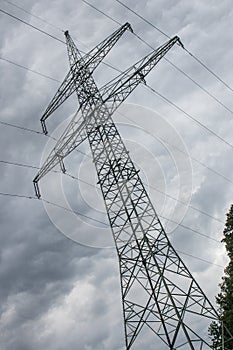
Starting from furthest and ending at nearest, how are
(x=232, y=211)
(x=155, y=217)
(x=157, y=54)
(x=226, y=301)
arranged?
(x=232, y=211) → (x=226, y=301) → (x=157, y=54) → (x=155, y=217)

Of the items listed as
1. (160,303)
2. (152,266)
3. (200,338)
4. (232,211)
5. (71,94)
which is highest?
(71,94)

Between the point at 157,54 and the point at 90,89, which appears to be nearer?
the point at 157,54

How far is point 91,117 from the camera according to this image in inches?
699

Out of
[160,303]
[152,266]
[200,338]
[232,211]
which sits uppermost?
[232,211]

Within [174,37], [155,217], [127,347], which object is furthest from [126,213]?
[174,37]

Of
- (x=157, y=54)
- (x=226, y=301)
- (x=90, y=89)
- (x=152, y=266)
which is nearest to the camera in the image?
(x=152, y=266)

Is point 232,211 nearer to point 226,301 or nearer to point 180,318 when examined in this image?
point 226,301

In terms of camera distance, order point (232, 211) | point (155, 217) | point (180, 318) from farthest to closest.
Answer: point (232, 211), point (155, 217), point (180, 318)

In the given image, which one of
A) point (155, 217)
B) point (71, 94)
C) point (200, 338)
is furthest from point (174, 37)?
point (200, 338)

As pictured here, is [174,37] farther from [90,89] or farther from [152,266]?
[152,266]

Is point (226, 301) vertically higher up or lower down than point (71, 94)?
lower down

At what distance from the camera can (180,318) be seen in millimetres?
12195

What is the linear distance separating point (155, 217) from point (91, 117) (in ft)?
20.4

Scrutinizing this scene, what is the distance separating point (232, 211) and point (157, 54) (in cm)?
1499
